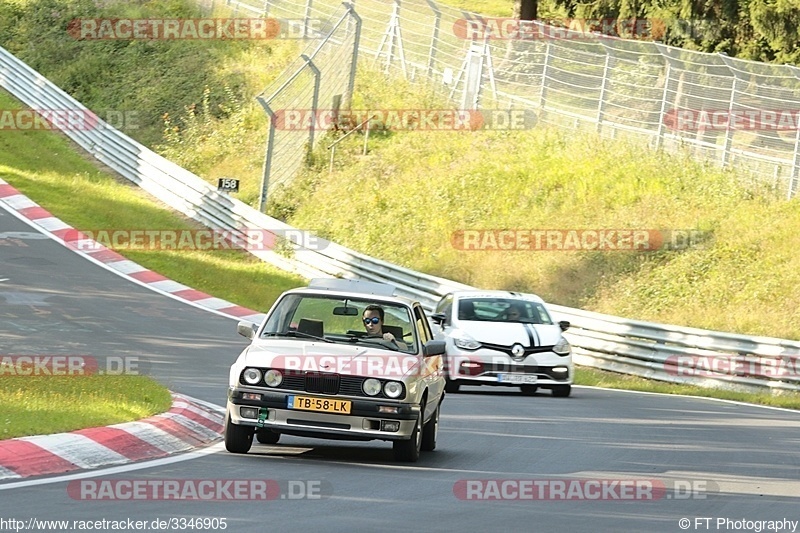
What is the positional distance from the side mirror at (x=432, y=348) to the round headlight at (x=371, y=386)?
94 centimetres

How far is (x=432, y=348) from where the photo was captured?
1236cm

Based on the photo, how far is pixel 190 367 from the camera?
19094mm

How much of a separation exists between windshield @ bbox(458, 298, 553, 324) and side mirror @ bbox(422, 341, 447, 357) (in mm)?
8048

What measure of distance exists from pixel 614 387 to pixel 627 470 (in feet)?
36.9

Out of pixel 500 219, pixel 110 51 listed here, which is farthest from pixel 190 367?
pixel 110 51

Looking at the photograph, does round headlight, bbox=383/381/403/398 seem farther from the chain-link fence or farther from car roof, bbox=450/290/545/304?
the chain-link fence

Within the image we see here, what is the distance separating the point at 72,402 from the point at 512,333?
28.3 ft

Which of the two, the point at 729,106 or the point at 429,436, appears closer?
the point at 429,436

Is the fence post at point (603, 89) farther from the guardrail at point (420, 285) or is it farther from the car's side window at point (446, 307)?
the car's side window at point (446, 307)

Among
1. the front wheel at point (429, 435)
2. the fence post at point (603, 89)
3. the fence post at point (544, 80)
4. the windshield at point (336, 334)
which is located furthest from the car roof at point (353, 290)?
the fence post at point (544, 80)

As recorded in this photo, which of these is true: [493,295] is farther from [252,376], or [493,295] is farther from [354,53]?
[354,53]

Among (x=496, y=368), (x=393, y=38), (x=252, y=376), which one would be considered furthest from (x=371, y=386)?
(x=393, y=38)

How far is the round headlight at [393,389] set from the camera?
11523mm

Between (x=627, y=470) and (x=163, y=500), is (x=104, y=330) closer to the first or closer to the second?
(x=627, y=470)
